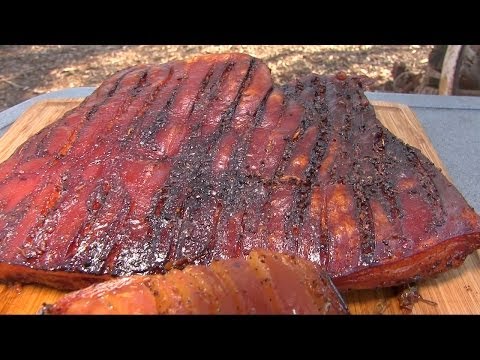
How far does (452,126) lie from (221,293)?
3516 mm

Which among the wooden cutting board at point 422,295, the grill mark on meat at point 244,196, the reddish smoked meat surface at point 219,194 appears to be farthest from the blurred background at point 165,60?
the grill mark on meat at point 244,196

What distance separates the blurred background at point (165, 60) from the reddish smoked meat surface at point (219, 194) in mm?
4449

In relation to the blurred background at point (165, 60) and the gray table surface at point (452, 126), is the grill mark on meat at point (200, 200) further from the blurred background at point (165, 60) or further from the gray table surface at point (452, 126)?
the blurred background at point (165, 60)

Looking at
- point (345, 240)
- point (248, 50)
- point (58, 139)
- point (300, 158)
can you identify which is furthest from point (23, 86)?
point (345, 240)

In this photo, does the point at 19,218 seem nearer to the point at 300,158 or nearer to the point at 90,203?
the point at 90,203

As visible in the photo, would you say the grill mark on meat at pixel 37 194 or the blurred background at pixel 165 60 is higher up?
the grill mark on meat at pixel 37 194

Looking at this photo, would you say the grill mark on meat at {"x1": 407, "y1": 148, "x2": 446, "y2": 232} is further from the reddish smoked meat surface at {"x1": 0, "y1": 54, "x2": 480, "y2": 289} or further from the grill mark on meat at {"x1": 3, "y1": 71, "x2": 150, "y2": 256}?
the grill mark on meat at {"x1": 3, "y1": 71, "x2": 150, "y2": 256}

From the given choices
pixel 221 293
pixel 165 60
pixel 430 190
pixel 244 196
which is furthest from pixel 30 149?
pixel 165 60

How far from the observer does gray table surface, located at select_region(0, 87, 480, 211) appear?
432 centimetres

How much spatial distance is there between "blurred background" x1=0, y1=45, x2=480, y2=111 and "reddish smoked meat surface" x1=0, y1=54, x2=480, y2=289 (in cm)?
445

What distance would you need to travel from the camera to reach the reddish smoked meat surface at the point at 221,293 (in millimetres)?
2240

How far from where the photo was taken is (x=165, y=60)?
8.85 metres

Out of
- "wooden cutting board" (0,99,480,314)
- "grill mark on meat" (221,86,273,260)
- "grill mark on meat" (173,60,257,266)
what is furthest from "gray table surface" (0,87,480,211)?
"grill mark on meat" (173,60,257,266)

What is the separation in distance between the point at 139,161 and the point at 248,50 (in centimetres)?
637
